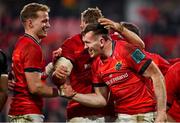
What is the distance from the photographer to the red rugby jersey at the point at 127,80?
5.59 metres

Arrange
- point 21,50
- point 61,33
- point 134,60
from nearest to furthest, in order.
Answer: point 134,60, point 21,50, point 61,33

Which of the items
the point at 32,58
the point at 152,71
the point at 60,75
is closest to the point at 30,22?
the point at 32,58

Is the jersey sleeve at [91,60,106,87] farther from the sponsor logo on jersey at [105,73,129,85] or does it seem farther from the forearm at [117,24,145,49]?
the forearm at [117,24,145,49]

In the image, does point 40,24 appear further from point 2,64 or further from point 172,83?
point 172,83

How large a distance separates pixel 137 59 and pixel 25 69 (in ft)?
3.80

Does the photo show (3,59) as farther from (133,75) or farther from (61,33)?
(61,33)

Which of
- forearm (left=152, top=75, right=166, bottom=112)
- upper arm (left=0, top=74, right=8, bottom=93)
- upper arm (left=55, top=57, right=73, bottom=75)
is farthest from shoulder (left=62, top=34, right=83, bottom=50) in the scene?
forearm (left=152, top=75, right=166, bottom=112)

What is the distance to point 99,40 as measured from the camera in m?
5.71

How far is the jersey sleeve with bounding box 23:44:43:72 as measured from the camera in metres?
5.95

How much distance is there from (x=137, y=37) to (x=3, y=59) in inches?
53.9

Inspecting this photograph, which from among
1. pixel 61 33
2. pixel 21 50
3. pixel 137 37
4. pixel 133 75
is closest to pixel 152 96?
pixel 133 75

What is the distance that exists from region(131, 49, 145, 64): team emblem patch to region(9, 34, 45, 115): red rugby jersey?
102cm

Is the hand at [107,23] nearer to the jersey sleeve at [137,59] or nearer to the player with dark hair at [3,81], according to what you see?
the jersey sleeve at [137,59]

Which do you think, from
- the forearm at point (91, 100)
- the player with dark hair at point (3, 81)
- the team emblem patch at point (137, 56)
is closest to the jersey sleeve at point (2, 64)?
the player with dark hair at point (3, 81)
